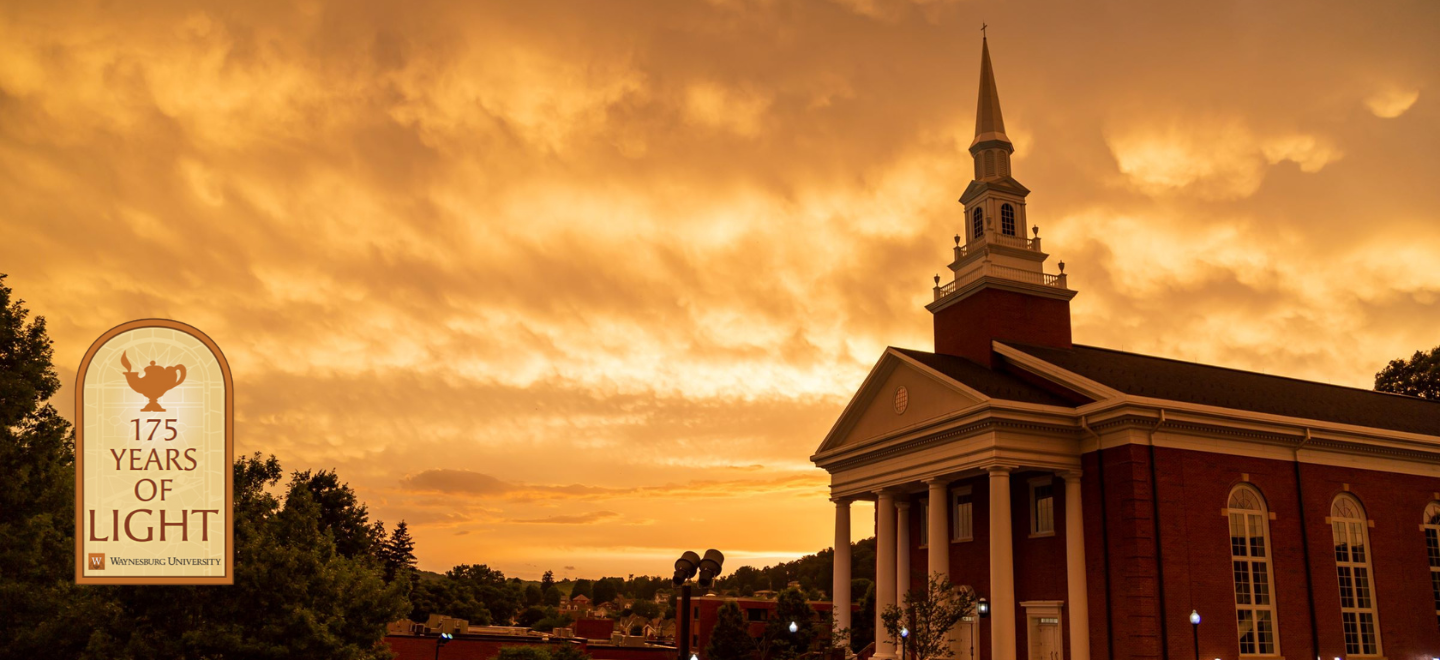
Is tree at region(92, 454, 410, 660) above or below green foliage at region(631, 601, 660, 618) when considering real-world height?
above

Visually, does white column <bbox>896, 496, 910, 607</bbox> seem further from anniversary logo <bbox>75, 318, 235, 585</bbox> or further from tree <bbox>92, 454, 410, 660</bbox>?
anniversary logo <bbox>75, 318, 235, 585</bbox>

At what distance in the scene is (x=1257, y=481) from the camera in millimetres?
32750

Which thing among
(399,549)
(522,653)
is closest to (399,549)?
(399,549)

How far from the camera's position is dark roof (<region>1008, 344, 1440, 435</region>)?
113 feet

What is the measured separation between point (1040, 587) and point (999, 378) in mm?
7043

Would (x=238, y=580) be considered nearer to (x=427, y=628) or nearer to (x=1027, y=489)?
(x=1027, y=489)

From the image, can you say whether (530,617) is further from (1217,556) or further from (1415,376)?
(1217,556)

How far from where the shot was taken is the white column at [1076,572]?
3066 centimetres

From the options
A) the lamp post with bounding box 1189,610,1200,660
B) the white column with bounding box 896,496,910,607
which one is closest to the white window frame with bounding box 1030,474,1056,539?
the lamp post with bounding box 1189,610,1200,660

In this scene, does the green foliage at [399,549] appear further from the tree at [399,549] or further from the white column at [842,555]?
the white column at [842,555]

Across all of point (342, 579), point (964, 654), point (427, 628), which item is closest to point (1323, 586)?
point (964, 654)

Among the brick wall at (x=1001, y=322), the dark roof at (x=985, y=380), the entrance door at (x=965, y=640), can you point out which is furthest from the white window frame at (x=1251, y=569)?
the brick wall at (x=1001, y=322)

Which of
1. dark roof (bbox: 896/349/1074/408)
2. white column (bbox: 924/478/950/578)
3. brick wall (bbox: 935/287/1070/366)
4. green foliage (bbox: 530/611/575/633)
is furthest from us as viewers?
green foliage (bbox: 530/611/575/633)

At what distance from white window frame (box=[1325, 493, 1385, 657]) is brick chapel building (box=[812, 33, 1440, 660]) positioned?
0.07 metres
